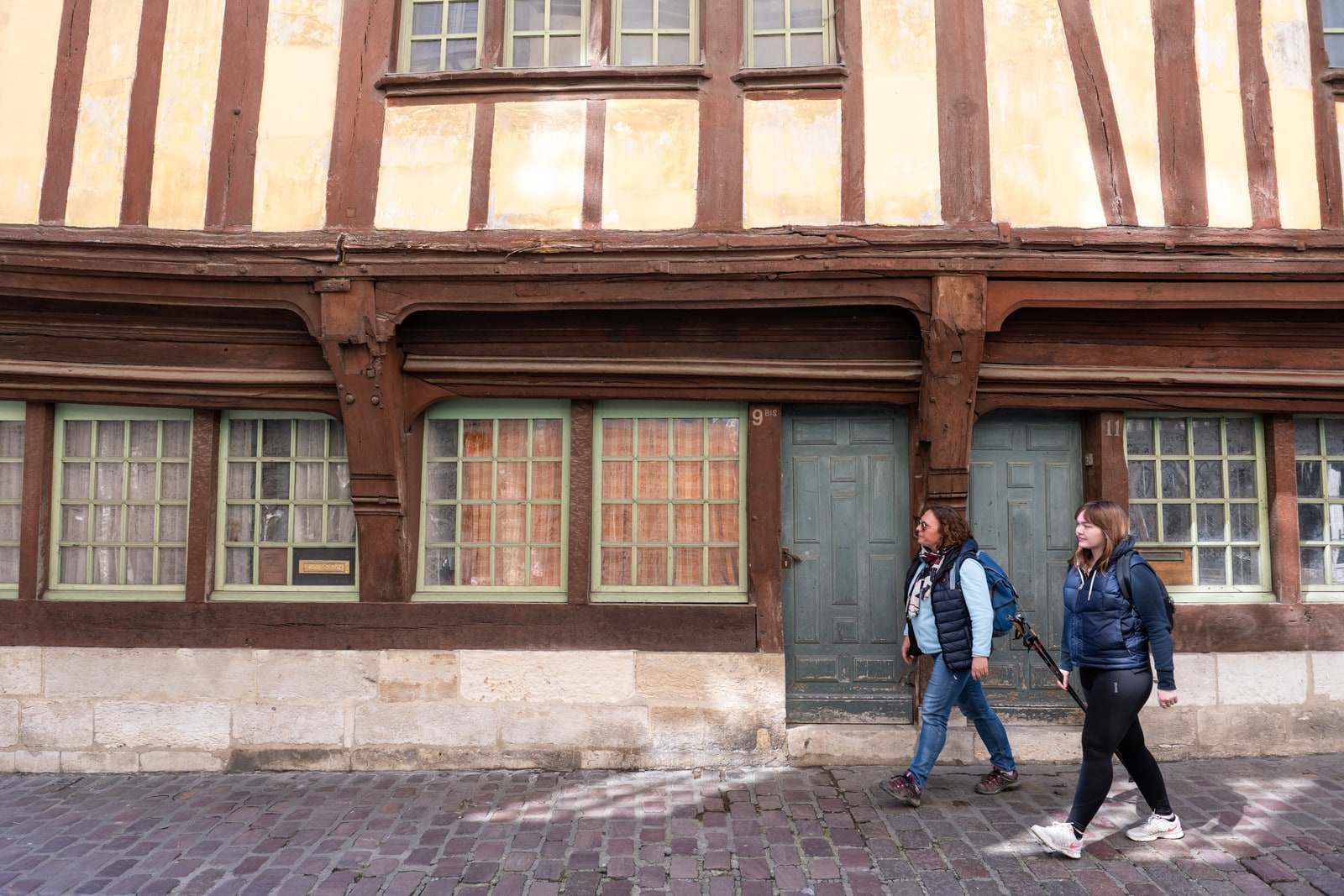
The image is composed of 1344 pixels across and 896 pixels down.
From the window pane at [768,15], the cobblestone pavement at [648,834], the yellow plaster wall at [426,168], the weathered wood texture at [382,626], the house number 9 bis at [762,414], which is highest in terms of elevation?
the window pane at [768,15]

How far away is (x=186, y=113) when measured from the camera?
4918 millimetres

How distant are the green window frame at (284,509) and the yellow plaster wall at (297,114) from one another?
1364 millimetres

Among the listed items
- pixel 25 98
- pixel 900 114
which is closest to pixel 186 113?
pixel 25 98

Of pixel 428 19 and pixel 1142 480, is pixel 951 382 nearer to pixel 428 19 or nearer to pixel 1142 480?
pixel 1142 480

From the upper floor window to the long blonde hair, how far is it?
14.6 feet

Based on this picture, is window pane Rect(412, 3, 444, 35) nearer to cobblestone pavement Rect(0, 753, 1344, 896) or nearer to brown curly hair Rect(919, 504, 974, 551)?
brown curly hair Rect(919, 504, 974, 551)

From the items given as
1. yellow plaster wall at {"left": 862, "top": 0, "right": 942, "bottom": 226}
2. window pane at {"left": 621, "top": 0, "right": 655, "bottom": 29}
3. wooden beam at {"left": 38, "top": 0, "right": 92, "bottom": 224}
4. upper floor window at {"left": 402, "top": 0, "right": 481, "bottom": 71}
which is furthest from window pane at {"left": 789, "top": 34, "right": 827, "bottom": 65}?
wooden beam at {"left": 38, "top": 0, "right": 92, "bottom": 224}

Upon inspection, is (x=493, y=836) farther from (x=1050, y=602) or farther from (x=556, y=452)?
(x=1050, y=602)

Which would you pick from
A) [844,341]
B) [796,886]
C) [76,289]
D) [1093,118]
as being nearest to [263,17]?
[76,289]

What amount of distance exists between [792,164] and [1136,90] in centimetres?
212

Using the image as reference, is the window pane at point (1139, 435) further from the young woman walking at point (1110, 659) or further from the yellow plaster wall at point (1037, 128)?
the young woman walking at point (1110, 659)

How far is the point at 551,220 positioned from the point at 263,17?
88.9 inches

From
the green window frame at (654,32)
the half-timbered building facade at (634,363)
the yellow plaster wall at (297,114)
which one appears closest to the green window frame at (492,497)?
the half-timbered building facade at (634,363)

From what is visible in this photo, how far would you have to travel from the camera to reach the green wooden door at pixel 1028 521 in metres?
5.16
